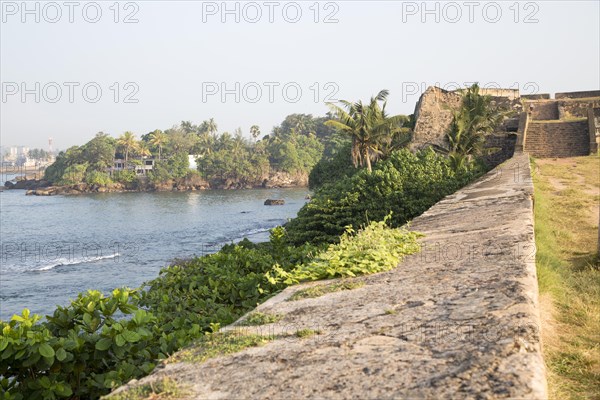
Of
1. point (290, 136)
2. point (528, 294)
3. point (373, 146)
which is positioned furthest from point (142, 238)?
point (290, 136)

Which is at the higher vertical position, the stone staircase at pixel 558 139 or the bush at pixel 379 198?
the stone staircase at pixel 558 139

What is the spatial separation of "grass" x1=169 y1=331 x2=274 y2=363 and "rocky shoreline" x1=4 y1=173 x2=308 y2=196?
98.4 m

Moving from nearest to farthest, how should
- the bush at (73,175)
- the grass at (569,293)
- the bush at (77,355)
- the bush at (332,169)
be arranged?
the bush at (77,355)
the grass at (569,293)
the bush at (332,169)
the bush at (73,175)

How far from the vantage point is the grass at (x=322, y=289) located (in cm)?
420

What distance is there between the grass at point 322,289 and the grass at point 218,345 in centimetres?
92

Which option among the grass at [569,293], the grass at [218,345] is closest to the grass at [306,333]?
the grass at [218,345]

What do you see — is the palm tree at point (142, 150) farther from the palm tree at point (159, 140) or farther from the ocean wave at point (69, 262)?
the ocean wave at point (69, 262)

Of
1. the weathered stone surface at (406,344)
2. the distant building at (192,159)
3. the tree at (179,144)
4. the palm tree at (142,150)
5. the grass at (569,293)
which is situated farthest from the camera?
the distant building at (192,159)

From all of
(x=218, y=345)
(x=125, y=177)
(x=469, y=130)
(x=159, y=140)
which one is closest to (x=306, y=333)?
(x=218, y=345)

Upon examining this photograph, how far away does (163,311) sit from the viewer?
17.6 feet

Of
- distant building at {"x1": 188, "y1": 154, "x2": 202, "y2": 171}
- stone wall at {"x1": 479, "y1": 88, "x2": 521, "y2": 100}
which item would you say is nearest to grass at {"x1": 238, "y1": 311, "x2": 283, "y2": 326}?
stone wall at {"x1": 479, "y1": 88, "x2": 521, "y2": 100}

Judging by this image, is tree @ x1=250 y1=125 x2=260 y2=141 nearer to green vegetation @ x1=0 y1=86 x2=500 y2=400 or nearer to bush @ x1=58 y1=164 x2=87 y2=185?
bush @ x1=58 y1=164 x2=87 y2=185

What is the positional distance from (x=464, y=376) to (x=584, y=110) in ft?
125

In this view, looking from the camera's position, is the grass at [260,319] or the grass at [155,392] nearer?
the grass at [155,392]
